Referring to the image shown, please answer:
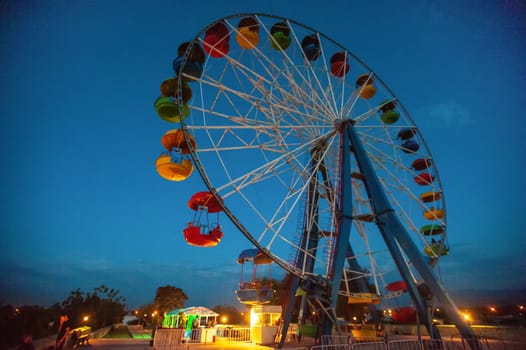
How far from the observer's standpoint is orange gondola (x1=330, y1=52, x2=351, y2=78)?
50.4 feet

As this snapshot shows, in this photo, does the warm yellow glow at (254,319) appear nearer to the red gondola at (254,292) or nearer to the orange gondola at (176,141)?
the red gondola at (254,292)

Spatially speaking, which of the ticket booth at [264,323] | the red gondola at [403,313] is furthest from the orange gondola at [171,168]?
the red gondola at [403,313]

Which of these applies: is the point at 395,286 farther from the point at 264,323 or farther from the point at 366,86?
the point at 366,86

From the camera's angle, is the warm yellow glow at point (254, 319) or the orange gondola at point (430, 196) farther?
the warm yellow glow at point (254, 319)

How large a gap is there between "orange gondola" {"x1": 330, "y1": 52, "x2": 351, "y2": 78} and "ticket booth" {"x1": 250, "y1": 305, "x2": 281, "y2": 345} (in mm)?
14292

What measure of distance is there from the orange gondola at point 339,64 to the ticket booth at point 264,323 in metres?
14.3

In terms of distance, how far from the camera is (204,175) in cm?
918

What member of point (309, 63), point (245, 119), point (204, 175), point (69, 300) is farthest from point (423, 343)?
point (69, 300)

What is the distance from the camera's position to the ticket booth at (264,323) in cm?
1588

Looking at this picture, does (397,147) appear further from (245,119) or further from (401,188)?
(245,119)

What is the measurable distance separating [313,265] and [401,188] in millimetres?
6419

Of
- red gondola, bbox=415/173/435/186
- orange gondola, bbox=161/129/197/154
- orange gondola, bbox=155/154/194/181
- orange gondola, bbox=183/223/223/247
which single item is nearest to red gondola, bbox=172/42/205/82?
orange gondola, bbox=161/129/197/154

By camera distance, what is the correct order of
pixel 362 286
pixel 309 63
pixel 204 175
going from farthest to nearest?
pixel 362 286 < pixel 309 63 < pixel 204 175

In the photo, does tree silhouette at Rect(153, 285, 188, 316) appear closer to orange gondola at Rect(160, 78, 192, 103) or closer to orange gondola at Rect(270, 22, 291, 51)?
orange gondola at Rect(160, 78, 192, 103)
